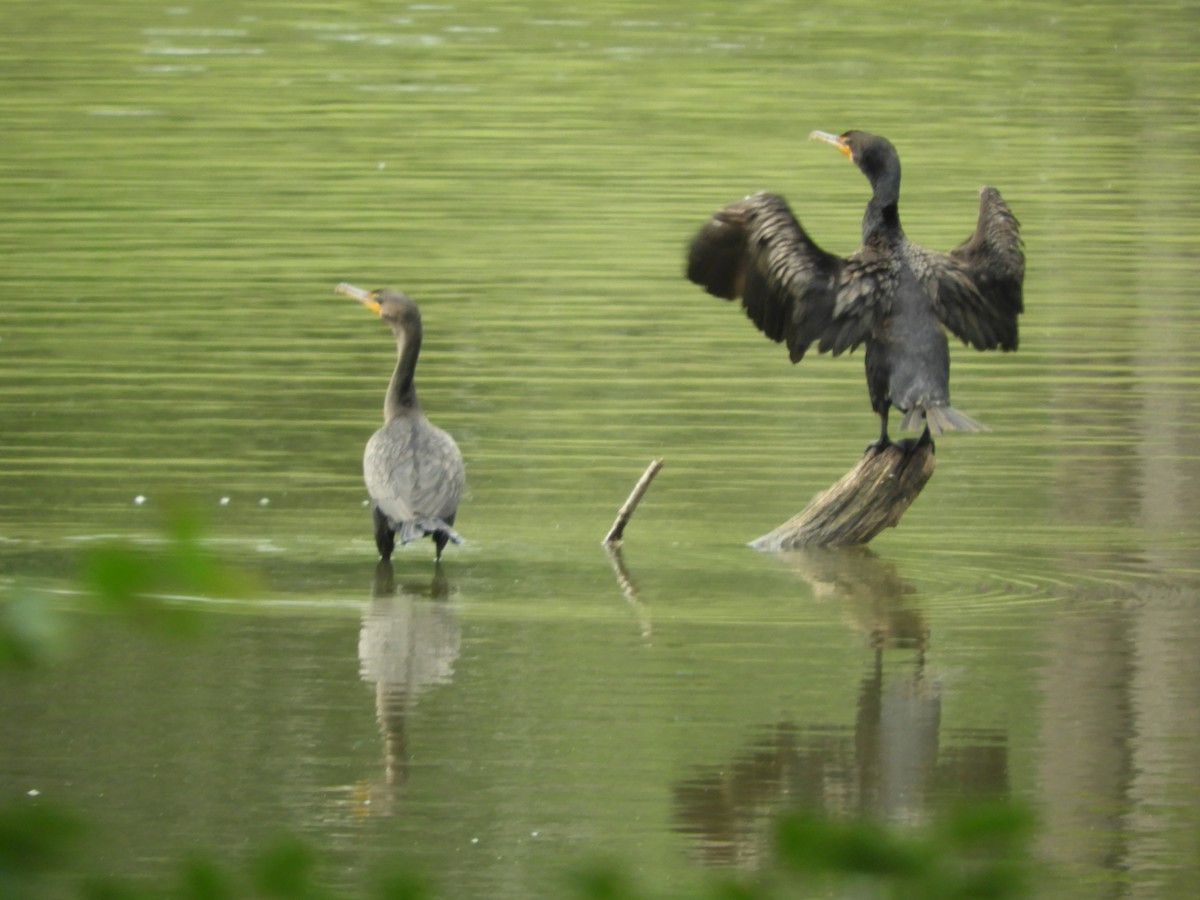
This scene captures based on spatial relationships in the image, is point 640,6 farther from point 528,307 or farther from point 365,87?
point 528,307

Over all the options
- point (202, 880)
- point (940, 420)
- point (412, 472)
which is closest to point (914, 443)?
point (940, 420)

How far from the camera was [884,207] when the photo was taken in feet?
29.0

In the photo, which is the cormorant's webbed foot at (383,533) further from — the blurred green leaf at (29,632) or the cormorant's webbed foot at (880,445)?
the blurred green leaf at (29,632)

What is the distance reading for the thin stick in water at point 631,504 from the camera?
29.8 ft

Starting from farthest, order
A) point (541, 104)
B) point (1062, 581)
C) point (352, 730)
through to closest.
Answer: point (541, 104) < point (1062, 581) < point (352, 730)

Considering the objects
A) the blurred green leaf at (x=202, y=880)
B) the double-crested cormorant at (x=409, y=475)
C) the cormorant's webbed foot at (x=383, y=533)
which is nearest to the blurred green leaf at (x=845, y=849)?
the blurred green leaf at (x=202, y=880)

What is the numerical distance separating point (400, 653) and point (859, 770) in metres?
1.87

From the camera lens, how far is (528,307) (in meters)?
15.1

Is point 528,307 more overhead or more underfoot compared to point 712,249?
more underfoot

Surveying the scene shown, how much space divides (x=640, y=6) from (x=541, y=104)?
693cm

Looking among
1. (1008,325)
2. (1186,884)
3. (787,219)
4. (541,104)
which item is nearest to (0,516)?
(787,219)

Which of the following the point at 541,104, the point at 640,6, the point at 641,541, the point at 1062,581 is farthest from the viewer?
the point at 640,6

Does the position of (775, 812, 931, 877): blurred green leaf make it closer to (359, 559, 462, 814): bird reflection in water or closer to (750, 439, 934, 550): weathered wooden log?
(359, 559, 462, 814): bird reflection in water

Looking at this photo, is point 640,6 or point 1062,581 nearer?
point 1062,581
